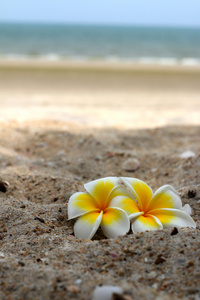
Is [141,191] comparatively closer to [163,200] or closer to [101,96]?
[163,200]

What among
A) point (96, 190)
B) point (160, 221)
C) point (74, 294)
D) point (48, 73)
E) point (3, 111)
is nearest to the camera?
point (74, 294)

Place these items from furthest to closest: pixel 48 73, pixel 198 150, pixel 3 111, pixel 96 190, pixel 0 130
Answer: pixel 48 73, pixel 3 111, pixel 0 130, pixel 198 150, pixel 96 190

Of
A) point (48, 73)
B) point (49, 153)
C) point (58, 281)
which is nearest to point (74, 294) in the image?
point (58, 281)

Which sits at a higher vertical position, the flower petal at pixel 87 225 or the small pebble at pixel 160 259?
the small pebble at pixel 160 259

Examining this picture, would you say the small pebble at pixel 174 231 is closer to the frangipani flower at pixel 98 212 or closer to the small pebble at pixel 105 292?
the frangipani flower at pixel 98 212

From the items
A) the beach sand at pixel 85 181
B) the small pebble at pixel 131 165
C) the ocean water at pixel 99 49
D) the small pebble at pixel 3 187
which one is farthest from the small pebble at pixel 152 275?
the ocean water at pixel 99 49

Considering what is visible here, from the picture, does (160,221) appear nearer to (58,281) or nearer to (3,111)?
(58,281)
